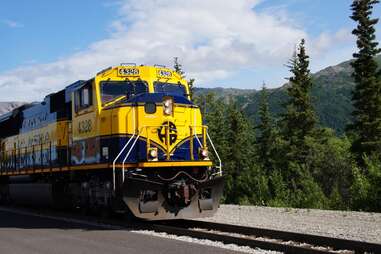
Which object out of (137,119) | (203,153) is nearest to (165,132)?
(137,119)

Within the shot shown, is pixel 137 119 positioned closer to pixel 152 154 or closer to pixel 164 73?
pixel 152 154

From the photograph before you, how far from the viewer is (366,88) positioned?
146 feet

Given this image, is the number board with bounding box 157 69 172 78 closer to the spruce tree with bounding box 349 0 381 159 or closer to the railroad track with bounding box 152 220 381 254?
the railroad track with bounding box 152 220 381 254

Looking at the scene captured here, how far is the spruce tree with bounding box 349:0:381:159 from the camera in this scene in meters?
43.3

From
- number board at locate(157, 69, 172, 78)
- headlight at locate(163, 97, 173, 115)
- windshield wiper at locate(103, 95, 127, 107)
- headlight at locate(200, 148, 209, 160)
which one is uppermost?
number board at locate(157, 69, 172, 78)

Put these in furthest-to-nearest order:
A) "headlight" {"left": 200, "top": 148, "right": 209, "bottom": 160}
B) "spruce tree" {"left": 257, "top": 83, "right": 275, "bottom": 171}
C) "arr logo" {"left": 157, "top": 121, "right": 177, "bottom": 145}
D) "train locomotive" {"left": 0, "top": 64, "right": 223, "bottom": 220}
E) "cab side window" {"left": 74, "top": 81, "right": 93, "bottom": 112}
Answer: "spruce tree" {"left": 257, "top": 83, "right": 275, "bottom": 171} < "cab side window" {"left": 74, "top": 81, "right": 93, "bottom": 112} < "headlight" {"left": 200, "top": 148, "right": 209, "bottom": 160} < "arr logo" {"left": 157, "top": 121, "right": 177, "bottom": 145} < "train locomotive" {"left": 0, "top": 64, "right": 223, "bottom": 220}

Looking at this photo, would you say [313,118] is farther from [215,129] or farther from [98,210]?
[98,210]

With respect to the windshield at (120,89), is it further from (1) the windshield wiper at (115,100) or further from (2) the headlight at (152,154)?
(2) the headlight at (152,154)

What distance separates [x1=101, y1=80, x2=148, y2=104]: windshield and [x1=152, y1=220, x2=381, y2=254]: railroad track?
3747 millimetres

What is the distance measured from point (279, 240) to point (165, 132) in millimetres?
4592

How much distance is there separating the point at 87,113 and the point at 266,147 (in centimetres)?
4962

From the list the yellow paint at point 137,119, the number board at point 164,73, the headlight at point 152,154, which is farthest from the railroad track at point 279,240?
the number board at point 164,73

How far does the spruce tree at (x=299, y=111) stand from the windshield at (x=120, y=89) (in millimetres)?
34936

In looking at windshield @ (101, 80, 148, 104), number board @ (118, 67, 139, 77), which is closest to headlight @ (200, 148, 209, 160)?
windshield @ (101, 80, 148, 104)
